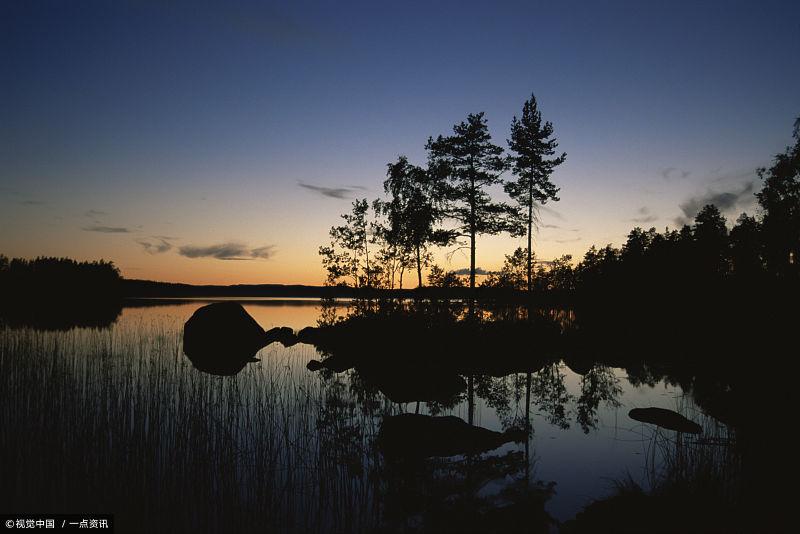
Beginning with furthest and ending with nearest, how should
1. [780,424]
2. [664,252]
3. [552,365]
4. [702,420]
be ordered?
[664,252], [552,365], [702,420], [780,424]

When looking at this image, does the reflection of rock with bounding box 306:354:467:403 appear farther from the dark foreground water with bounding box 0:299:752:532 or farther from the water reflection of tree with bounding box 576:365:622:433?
the water reflection of tree with bounding box 576:365:622:433

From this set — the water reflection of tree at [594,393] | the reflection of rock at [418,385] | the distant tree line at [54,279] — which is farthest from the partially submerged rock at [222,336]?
the distant tree line at [54,279]

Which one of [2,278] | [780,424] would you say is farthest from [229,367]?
[2,278]

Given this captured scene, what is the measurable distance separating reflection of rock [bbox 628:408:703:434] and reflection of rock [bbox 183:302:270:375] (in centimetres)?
1621

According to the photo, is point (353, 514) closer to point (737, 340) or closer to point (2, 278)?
point (737, 340)

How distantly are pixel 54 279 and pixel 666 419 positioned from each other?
131107 mm

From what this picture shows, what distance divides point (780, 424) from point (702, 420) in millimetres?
1283

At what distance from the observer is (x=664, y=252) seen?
2392 inches

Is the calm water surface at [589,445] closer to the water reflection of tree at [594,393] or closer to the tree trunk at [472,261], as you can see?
the water reflection of tree at [594,393]

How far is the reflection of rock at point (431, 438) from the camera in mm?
7379

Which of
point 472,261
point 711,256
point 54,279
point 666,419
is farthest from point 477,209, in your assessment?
point 54,279

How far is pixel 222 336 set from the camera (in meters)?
23.6

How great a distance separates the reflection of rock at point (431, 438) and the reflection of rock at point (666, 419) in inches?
136

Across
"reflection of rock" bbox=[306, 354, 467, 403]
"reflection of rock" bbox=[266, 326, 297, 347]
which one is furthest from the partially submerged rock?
"reflection of rock" bbox=[306, 354, 467, 403]
